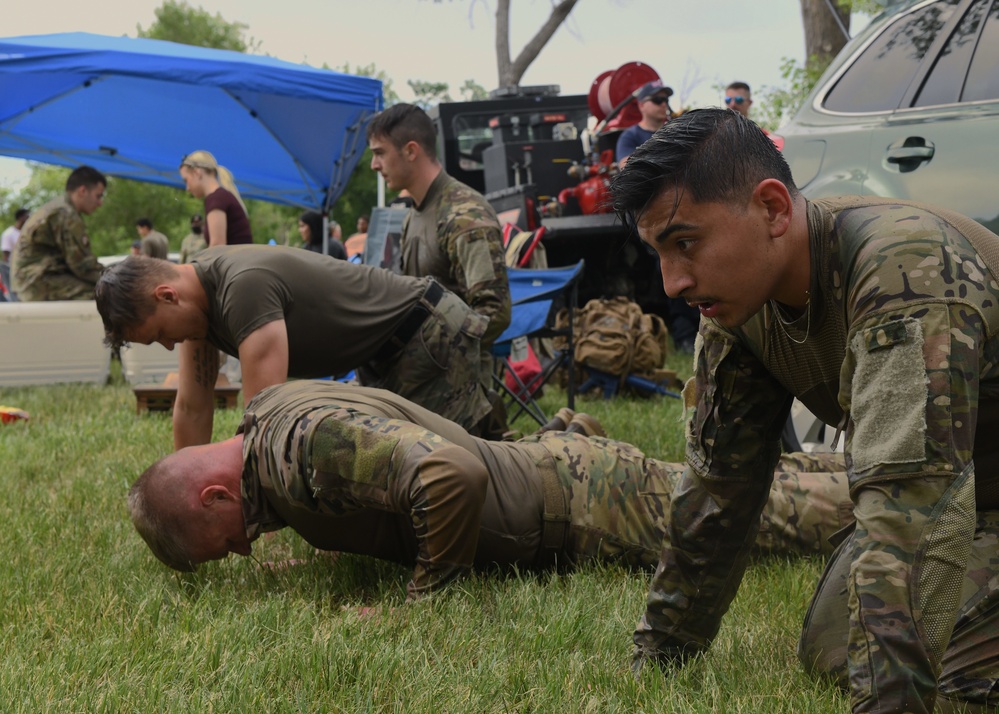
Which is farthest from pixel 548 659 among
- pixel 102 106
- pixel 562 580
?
pixel 102 106

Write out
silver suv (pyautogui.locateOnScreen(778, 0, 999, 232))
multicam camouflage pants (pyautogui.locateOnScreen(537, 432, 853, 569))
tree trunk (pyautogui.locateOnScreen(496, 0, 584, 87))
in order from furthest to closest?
tree trunk (pyautogui.locateOnScreen(496, 0, 584, 87)) → silver suv (pyautogui.locateOnScreen(778, 0, 999, 232)) → multicam camouflage pants (pyautogui.locateOnScreen(537, 432, 853, 569))

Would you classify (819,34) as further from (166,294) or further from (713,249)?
(713,249)

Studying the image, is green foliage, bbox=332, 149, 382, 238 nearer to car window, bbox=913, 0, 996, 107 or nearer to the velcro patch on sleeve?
car window, bbox=913, 0, 996, 107

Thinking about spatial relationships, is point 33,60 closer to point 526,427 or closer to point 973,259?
point 526,427

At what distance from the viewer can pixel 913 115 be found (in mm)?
4043

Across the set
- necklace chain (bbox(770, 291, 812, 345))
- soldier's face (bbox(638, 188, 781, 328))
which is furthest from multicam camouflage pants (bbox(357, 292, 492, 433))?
soldier's face (bbox(638, 188, 781, 328))

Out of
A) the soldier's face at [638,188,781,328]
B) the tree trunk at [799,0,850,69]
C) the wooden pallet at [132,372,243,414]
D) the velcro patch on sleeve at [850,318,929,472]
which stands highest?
the tree trunk at [799,0,850,69]

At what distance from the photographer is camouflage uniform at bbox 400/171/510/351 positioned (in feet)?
17.7

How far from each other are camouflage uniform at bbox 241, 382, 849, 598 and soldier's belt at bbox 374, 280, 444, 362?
118 centimetres

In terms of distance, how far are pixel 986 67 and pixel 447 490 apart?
262 cm

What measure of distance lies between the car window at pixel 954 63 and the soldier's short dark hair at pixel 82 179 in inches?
334

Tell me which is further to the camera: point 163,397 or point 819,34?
→ point 819,34

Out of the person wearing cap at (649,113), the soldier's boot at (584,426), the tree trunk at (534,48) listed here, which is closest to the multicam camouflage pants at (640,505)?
the soldier's boot at (584,426)

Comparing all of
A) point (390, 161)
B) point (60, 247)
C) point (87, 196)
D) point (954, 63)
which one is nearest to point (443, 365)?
point (390, 161)
